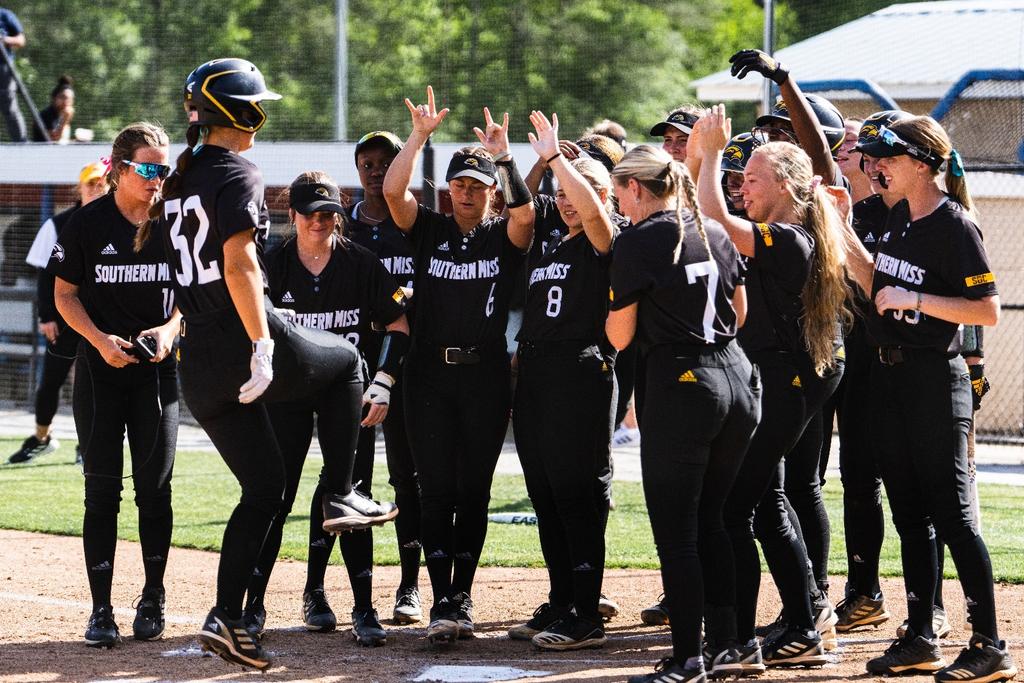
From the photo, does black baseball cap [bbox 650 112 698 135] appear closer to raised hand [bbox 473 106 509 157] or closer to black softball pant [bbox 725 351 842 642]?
raised hand [bbox 473 106 509 157]

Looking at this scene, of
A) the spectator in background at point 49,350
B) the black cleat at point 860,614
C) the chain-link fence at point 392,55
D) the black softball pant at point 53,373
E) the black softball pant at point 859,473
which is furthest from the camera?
the chain-link fence at point 392,55

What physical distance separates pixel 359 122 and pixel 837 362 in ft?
74.4

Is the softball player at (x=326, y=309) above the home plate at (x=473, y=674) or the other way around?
above

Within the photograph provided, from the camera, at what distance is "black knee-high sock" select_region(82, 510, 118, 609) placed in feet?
19.4

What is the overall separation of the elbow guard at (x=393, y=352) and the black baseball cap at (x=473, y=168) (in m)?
0.72

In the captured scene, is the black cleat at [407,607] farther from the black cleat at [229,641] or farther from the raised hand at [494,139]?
the raised hand at [494,139]

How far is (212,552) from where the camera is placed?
810 cm

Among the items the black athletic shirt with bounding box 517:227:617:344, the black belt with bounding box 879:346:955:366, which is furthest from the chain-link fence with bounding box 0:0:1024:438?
the black belt with bounding box 879:346:955:366

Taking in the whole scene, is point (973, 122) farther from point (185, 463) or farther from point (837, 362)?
point (837, 362)

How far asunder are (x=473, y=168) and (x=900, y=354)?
1953 millimetres

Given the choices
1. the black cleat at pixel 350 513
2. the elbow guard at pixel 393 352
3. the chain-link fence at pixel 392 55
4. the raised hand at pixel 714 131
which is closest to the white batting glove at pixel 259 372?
the black cleat at pixel 350 513

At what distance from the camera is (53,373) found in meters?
10.9

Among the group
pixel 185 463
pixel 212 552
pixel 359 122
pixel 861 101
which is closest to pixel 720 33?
pixel 359 122

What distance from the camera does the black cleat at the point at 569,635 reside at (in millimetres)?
5766
